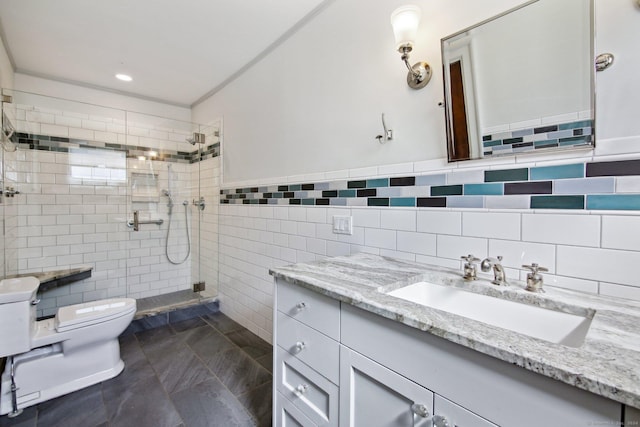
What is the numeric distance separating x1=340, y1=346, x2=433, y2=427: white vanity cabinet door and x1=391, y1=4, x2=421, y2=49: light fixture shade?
1.26 m

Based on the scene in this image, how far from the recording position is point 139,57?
2.41 meters

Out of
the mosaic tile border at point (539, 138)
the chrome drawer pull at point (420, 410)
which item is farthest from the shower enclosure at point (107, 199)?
the chrome drawer pull at point (420, 410)

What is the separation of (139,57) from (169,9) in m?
0.79

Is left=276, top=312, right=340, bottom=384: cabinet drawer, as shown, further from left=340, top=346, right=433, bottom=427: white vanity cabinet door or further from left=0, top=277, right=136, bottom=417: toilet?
left=0, top=277, right=136, bottom=417: toilet

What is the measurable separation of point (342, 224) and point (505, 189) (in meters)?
0.86

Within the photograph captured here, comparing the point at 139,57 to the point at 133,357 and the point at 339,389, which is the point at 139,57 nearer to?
the point at 133,357

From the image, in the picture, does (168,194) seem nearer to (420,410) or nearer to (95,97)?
(95,97)

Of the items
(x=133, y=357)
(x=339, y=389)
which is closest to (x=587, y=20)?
(x=339, y=389)

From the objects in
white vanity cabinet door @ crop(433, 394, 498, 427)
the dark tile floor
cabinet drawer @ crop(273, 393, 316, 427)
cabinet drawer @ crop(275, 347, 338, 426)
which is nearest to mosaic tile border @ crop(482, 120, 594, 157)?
white vanity cabinet door @ crop(433, 394, 498, 427)

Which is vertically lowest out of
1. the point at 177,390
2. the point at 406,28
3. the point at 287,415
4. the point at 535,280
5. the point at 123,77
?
the point at 177,390

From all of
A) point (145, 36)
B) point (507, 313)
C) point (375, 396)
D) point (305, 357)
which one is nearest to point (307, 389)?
point (305, 357)

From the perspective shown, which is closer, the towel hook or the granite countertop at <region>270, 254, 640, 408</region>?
the granite countertop at <region>270, 254, 640, 408</region>

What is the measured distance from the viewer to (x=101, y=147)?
113 inches

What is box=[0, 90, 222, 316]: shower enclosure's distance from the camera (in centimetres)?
253
